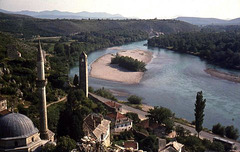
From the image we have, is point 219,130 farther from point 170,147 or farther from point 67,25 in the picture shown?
point 67,25

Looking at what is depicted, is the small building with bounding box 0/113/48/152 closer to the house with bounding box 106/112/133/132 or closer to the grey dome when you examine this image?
the grey dome

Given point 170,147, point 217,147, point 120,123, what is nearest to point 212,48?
point 217,147

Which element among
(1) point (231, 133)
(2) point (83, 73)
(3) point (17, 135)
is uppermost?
(3) point (17, 135)

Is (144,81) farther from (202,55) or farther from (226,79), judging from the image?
(202,55)

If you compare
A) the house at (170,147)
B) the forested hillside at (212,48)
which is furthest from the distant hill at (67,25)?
the house at (170,147)

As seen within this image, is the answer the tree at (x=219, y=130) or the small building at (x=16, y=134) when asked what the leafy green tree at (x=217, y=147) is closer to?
the tree at (x=219, y=130)

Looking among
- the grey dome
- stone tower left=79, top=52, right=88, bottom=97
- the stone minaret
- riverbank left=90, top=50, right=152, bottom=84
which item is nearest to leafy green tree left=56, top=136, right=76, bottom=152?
Answer: the grey dome
